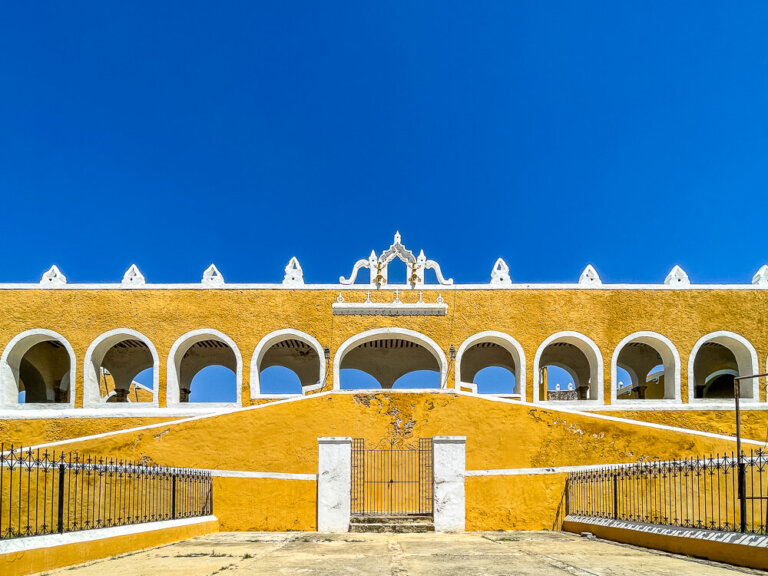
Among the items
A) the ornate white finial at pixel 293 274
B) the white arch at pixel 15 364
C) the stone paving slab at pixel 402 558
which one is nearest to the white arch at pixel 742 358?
the stone paving slab at pixel 402 558

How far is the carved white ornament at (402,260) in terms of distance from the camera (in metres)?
17.9

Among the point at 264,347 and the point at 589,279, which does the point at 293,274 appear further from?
the point at 589,279

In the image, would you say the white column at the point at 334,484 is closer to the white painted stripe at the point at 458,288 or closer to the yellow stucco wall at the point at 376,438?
the yellow stucco wall at the point at 376,438

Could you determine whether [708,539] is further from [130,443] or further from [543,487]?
[130,443]

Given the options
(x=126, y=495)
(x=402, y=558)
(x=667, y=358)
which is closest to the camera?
(x=402, y=558)

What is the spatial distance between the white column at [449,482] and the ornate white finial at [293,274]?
769cm

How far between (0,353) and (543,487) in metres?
13.5

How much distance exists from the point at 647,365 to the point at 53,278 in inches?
679

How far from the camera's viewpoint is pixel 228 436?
12.6 meters

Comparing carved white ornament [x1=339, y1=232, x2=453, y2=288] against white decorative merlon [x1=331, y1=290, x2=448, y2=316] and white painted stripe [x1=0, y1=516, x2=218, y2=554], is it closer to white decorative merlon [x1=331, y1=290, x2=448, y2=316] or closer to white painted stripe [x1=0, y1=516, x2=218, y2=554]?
white decorative merlon [x1=331, y1=290, x2=448, y2=316]

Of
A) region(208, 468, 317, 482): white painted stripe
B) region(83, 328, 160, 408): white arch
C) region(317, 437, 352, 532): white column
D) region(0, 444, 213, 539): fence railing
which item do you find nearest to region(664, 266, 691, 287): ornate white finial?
region(317, 437, 352, 532): white column

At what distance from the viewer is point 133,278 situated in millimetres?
17609

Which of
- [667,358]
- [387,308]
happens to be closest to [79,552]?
[387,308]

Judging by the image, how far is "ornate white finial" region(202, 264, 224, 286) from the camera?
1759cm
